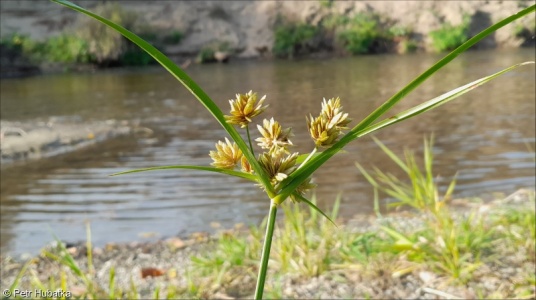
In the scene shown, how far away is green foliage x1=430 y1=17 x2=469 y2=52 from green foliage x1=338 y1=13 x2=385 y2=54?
1.23 meters

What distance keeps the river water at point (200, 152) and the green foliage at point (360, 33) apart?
410cm

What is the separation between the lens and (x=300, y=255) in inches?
105

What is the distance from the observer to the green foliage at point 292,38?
663 inches

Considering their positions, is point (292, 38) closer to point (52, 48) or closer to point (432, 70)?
point (52, 48)

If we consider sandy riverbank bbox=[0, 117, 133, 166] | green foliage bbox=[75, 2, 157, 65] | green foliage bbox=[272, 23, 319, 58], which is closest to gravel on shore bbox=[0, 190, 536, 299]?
sandy riverbank bbox=[0, 117, 133, 166]

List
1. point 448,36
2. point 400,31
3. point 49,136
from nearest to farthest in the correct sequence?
point 49,136 → point 448,36 → point 400,31

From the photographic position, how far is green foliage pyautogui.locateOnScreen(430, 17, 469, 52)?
54.3 ft

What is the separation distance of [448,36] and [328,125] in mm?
16783

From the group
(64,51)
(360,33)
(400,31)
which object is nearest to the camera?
(64,51)

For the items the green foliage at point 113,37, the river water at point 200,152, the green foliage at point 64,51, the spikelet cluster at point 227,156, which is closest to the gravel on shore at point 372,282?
the river water at point 200,152

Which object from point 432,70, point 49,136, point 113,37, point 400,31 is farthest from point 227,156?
point 400,31

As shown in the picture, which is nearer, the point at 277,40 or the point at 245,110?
the point at 245,110

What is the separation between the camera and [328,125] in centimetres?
45

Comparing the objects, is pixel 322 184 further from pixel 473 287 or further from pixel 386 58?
pixel 386 58
